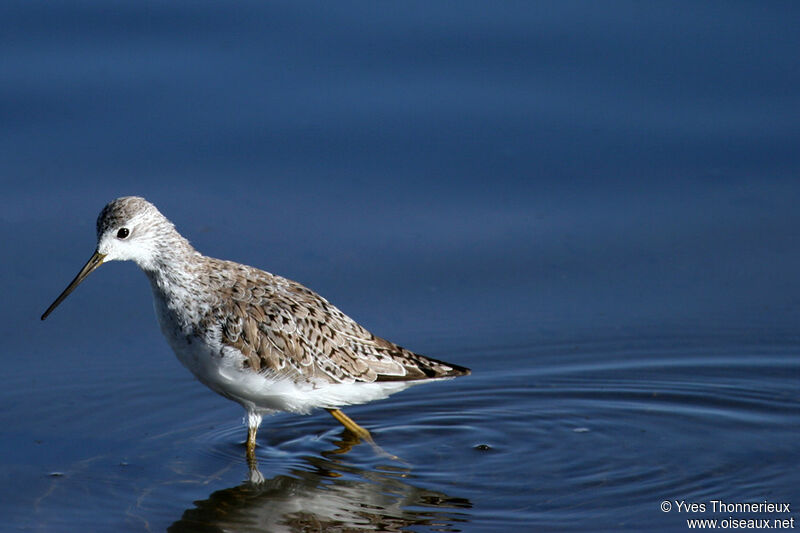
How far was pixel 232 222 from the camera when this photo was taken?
12430 millimetres

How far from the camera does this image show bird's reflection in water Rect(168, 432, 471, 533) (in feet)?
29.9

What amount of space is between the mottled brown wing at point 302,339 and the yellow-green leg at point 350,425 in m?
0.41

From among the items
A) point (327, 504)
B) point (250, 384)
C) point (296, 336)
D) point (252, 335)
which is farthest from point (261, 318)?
point (327, 504)

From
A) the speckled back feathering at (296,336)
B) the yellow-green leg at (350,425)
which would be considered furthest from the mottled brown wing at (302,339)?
the yellow-green leg at (350,425)

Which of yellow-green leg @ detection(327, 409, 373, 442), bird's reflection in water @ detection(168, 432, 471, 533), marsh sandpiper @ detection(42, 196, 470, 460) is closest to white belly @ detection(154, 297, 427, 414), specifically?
marsh sandpiper @ detection(42, 196, 470, 460)

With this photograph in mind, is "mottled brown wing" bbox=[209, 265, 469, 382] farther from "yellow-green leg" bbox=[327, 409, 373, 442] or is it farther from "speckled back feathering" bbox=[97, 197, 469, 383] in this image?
"yellow-green leg" bbox=[327, 409, 373, 442]

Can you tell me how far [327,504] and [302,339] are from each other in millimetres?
1272

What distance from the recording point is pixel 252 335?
9.87 meters

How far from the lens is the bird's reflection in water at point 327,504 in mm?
9117

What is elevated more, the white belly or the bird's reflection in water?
the white belly

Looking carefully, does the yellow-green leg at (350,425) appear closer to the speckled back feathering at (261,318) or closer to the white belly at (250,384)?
the white belly at (250,384)

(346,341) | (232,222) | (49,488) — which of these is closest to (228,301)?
(346,341)

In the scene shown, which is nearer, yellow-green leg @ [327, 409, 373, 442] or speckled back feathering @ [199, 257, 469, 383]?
speckled back feathering @ [199, 257, 469, 383]

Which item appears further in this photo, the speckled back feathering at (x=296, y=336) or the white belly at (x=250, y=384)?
the speckled back feathering at (x=296, y=336)
